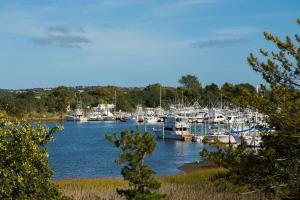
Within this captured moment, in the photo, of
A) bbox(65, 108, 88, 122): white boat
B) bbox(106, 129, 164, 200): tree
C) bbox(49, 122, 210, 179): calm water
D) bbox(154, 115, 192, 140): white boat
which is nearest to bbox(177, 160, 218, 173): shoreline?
bbox(49, 122, 210, 179): calm water

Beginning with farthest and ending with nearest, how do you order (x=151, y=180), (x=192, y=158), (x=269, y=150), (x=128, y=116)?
(x=128, y=116) → (x=192, y=158) → (x=151, y=180) → (x=269, y=150)

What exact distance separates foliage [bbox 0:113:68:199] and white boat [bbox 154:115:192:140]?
84.6 meters

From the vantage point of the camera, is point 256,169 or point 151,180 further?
point 151,180

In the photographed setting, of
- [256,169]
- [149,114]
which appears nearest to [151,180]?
[256,169]

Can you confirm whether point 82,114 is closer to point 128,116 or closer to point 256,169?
point 128,116

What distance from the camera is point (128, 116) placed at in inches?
7726

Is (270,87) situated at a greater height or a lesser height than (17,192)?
greater

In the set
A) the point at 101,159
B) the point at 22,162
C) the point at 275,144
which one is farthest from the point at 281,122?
the point at 101,159

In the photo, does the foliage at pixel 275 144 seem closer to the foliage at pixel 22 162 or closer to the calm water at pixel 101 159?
the foliage at pixel 22 162

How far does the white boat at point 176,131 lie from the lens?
325ft

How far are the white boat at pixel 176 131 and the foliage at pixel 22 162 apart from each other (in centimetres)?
8460

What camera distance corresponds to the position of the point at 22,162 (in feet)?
43.2

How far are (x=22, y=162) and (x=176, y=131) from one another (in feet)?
288

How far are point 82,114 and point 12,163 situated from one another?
186 metres
